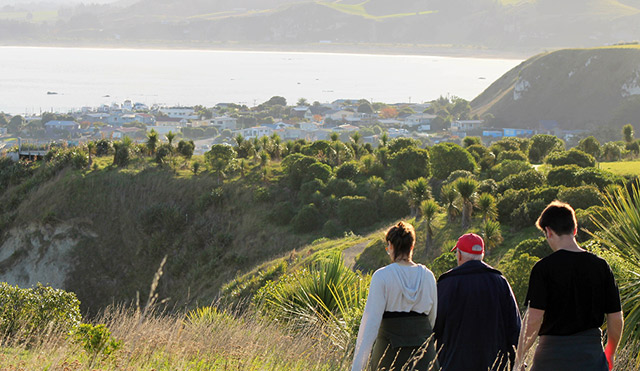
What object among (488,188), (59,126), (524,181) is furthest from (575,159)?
(59,126)

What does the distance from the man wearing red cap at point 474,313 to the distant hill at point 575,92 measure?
89812 millimetres

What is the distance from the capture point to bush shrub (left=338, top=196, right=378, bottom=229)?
1107 inches

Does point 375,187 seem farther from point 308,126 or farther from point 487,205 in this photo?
point 308,126

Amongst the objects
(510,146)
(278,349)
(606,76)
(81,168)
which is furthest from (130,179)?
(606,76)

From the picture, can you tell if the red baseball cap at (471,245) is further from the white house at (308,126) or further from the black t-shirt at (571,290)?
the white house at (308,126)

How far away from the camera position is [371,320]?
14.5ft

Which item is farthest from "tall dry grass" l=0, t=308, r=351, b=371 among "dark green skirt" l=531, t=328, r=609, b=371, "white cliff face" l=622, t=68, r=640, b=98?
"white cliff face" l=622, t=68, r=640, b=98

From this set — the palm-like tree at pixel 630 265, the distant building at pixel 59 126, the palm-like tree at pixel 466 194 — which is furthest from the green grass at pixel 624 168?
the distant building at pixel 59 126

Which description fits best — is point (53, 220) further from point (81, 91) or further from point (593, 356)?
point (81, 91)

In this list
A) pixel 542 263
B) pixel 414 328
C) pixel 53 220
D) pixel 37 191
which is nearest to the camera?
pixel 542 263

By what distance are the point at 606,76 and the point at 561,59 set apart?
9840 mm

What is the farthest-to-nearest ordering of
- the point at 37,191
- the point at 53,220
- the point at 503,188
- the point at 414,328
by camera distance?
the point at 37,191 < the point at 53,220 < the point at 503,188 < the point at 414,328

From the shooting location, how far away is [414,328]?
4.56 meters

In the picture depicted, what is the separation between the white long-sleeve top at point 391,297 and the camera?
173 inches
